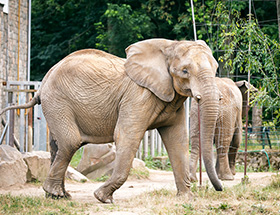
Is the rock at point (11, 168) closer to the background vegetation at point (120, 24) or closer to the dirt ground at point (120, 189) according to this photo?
the dirt ground at point (120, 189)

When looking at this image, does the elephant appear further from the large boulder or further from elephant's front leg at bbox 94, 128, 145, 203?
elephant's front leg at bbox 94, 128, 145, 203

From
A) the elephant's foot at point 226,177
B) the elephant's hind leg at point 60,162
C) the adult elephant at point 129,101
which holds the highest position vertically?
the adult elephant at point 129,101

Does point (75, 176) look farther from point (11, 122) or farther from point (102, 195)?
point (102, 195)

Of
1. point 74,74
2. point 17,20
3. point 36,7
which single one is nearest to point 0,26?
point 17,20

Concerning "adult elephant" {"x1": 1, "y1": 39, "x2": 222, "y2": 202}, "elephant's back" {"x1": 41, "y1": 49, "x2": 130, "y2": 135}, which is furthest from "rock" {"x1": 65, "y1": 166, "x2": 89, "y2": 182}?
"elephant's back" {"x1": 41, "y1": 49, "x2": 130, "y2": 135}

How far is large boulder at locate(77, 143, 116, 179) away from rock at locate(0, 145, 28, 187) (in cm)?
185

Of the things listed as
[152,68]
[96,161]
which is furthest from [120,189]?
[152,68]

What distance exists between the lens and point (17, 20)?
53.5ft

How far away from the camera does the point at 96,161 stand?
11609 mm

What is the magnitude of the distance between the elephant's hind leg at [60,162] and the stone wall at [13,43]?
6.74 meters

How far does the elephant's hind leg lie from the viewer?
26.1ft

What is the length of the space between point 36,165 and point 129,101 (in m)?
3.80

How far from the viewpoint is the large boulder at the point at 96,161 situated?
11.6 meters

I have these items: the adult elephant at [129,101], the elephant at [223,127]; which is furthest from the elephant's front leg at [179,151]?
the elephant at [223,127]
